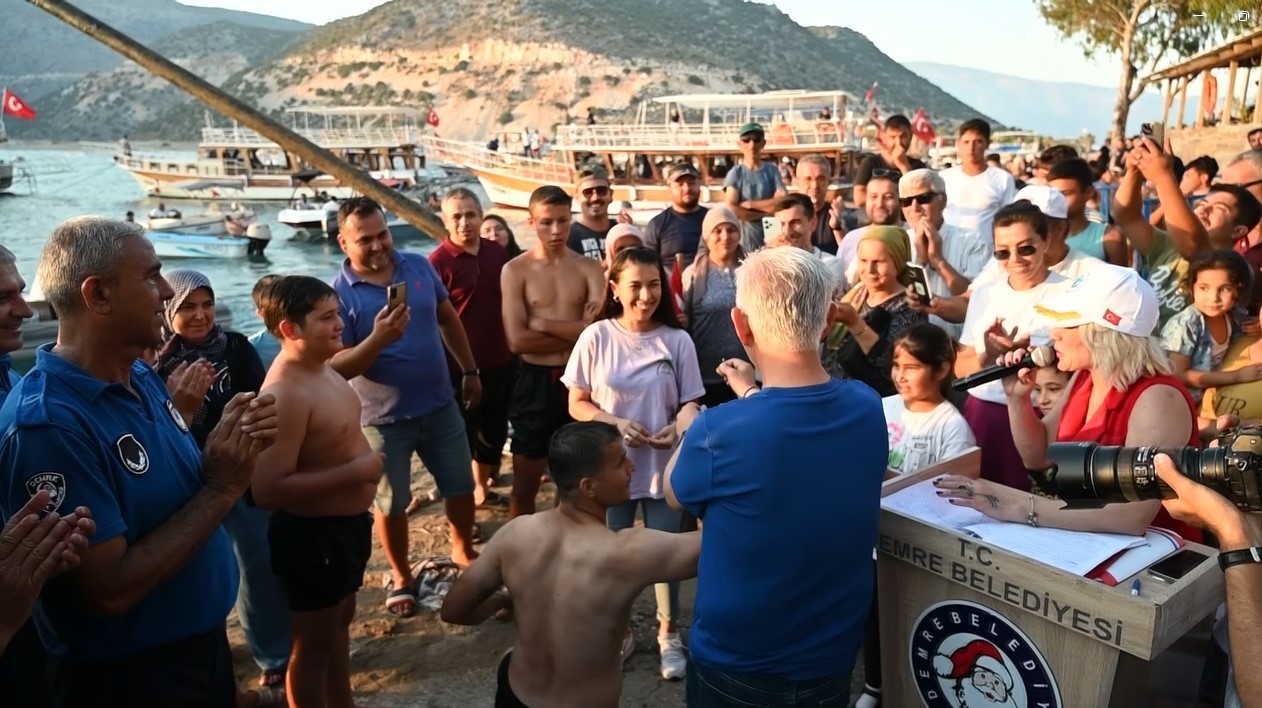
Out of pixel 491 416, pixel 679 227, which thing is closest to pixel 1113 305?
pixel 679 227

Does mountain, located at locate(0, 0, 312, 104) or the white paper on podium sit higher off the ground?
mountain, located at locate(0, 0, 312, 104)

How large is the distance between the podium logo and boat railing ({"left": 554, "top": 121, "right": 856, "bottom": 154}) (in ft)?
76.6

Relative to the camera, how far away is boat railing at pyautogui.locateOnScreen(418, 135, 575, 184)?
28781 mm

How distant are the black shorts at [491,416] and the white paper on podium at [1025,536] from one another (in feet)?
11.0

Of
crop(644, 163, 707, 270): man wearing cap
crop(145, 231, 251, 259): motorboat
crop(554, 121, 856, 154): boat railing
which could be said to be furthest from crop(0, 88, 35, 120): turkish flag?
crop(644, 163, 707, 270): man wearing cap

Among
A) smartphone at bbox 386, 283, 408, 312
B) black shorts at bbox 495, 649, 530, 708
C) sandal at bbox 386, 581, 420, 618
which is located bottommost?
sandal at bbox 386, 581, 420, 618

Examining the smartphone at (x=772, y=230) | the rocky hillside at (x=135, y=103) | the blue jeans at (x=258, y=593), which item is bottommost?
the blue jeans at (x=258, y=593)

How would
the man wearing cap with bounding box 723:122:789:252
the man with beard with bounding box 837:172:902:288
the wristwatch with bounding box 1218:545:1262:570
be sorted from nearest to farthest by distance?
the wristwatch with bounding box 1218:545:1262:570, the man with beard with bounding box 837:172:902:288, the man wearing cap with bounding box 723:122:789:252

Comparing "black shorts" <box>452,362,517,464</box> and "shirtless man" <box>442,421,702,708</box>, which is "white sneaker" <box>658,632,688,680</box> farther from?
"black shorts" <box>452,362,517,464</box>

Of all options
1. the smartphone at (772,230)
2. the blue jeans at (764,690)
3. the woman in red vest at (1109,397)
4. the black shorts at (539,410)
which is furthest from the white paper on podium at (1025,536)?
the smartphone at (772,230)

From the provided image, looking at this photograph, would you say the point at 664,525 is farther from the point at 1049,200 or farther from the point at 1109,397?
the point at 1049,200

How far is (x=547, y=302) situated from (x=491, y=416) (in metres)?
→ 1.20

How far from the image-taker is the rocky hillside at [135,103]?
329 feet

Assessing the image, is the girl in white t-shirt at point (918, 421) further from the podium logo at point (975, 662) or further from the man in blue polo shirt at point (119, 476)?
the man in blue polo shirt at point (119, 476)
